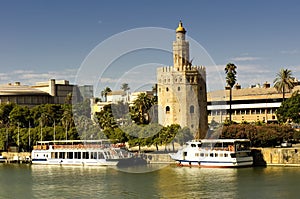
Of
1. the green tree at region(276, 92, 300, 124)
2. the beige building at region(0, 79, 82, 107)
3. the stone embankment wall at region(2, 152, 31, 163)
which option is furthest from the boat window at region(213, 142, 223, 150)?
the beige building at region(0, 79, 82, 107)

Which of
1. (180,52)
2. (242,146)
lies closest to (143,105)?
(180,52)

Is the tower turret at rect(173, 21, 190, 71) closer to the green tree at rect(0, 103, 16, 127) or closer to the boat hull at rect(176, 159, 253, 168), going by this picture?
the boat hull at rect(176, 159, 253, 168)

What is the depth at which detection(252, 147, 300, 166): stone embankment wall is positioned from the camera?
196 feet

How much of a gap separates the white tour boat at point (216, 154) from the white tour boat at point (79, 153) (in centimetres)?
661

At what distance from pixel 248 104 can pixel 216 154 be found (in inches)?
1585

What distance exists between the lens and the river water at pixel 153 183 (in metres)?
43.2

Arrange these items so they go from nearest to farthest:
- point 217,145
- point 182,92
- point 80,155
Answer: point 217,145 < point 80,155 < point 182,92

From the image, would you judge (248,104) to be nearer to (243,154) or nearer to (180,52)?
(180,52)

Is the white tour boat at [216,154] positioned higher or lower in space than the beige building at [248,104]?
lower

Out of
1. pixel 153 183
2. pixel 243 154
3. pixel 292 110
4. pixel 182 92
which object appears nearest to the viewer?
pixel 153 183

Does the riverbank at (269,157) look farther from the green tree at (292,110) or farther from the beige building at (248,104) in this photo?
the beige building at (248,104)

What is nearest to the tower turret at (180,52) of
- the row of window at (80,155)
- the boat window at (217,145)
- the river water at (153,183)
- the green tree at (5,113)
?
the boat window at (217,145)

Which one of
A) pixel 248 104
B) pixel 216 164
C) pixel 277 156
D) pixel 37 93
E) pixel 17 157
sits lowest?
pixel 216 164

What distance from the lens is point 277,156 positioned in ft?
201
